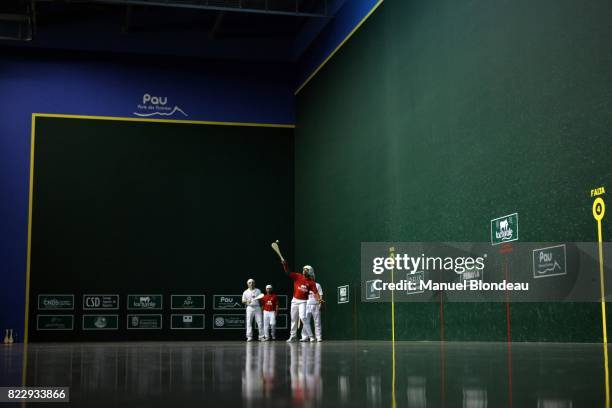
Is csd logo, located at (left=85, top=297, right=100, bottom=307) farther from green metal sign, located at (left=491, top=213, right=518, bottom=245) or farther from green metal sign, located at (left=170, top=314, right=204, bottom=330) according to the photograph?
green metal sign, located at (left=491, top=213, right=518, bottom=245)

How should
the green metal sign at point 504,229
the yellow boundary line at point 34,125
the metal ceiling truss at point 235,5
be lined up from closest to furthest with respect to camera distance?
the green metal sign at point 504,229, the metal ceiling truss at point 235,5, the yellow boundary line at point 34,125

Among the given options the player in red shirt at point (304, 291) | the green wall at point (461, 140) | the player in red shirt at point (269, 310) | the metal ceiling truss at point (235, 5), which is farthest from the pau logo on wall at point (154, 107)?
the player in red shirt at point (304, 291)

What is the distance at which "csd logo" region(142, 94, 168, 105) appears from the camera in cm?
1962

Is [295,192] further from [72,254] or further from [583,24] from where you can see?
[583,24]

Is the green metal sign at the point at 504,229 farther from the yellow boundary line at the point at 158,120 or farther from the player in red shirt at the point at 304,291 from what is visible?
the yellow boundary line at the point at 158,120

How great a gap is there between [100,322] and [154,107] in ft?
17.7

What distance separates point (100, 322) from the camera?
18.7 meters

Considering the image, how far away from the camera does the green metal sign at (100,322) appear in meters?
18.7

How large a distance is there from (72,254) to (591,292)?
13.4 m

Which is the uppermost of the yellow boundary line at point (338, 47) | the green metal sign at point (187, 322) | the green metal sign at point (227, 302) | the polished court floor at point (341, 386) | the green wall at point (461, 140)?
the yellow boundary line at point (338, 47)

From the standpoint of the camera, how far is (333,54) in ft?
56.5

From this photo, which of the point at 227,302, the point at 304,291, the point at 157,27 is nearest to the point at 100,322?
the point at 227,302

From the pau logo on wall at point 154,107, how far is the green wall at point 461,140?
13.0 ft

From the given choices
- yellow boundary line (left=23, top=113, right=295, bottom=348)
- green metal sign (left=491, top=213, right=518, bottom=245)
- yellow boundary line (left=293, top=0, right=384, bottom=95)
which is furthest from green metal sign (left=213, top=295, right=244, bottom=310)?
green metal sign (left=491, top=213, right=518, bottom=245)
